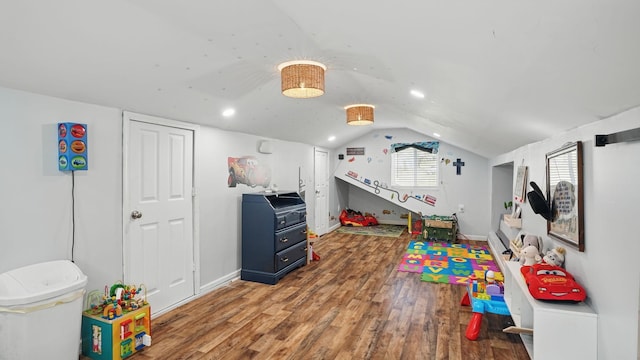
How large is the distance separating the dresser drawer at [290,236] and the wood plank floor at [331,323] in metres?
Answer: 0.46

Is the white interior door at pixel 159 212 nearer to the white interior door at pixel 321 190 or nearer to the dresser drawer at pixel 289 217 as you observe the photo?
the dresser drawer at pixel 289 217

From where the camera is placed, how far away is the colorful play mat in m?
4.46

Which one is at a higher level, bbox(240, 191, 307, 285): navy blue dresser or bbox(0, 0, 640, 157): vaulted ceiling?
bbox(0, 0, 640, 157): vaulted ceiling

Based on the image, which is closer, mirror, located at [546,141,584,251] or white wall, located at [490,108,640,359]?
white wall, located at [490,108,640,359]

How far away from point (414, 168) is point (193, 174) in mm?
5490

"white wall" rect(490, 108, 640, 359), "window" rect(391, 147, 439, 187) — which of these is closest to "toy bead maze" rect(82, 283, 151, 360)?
"white wall" rect(490, 108, 640, 359)

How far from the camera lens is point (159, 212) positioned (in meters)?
3.28

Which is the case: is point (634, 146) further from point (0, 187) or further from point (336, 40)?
point (0, 187)

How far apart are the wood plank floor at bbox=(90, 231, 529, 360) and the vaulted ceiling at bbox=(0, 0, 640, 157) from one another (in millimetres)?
1948

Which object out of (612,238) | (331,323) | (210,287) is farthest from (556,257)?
(210,287)

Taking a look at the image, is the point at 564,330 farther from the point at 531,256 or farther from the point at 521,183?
the point at 521,183

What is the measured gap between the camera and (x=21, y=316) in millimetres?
1929

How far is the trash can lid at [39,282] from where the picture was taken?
1.95m

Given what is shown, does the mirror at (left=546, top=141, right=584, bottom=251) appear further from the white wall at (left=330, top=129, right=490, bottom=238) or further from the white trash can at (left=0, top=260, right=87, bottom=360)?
the white wall at (left=330, top=129, right=490, bottom=238)
